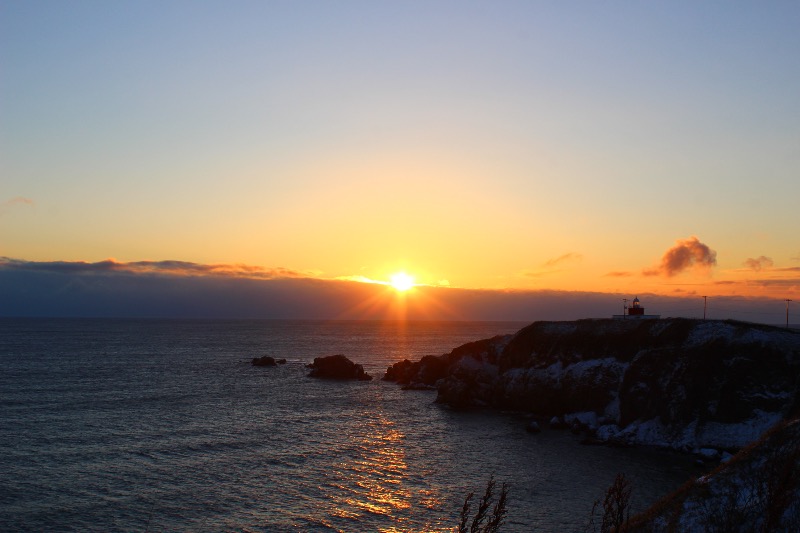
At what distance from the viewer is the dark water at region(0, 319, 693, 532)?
115ft

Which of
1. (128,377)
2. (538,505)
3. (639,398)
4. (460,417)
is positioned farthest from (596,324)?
(128,377)

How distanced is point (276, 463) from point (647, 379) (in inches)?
1475

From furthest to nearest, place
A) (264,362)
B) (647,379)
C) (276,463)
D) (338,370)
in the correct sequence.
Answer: (264,362)
(338,370)
(647,379)
(276,463)

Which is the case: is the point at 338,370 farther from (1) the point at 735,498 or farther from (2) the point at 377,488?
(1) the point at 735,498

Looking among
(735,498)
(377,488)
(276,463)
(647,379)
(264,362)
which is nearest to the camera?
(735,498)

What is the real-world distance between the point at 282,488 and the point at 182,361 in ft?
319

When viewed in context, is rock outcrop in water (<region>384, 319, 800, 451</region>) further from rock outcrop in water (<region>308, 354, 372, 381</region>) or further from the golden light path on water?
rock outcrop in water (<region>308, 354, 372, 381</region>)

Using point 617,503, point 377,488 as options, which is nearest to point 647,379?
point 377,488

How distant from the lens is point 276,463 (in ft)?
152

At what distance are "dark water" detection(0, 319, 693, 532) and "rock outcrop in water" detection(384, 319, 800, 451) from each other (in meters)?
4.40

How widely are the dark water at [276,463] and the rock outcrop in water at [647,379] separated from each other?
4.40m

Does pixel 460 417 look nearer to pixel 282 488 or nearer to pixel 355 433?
pixel 355 433

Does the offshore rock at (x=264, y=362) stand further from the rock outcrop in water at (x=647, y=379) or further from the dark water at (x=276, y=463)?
the rock outcrop in water at (x=647, y=379)

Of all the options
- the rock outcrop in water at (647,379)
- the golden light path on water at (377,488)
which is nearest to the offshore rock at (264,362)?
the rock outcrop in water at (647,379)
